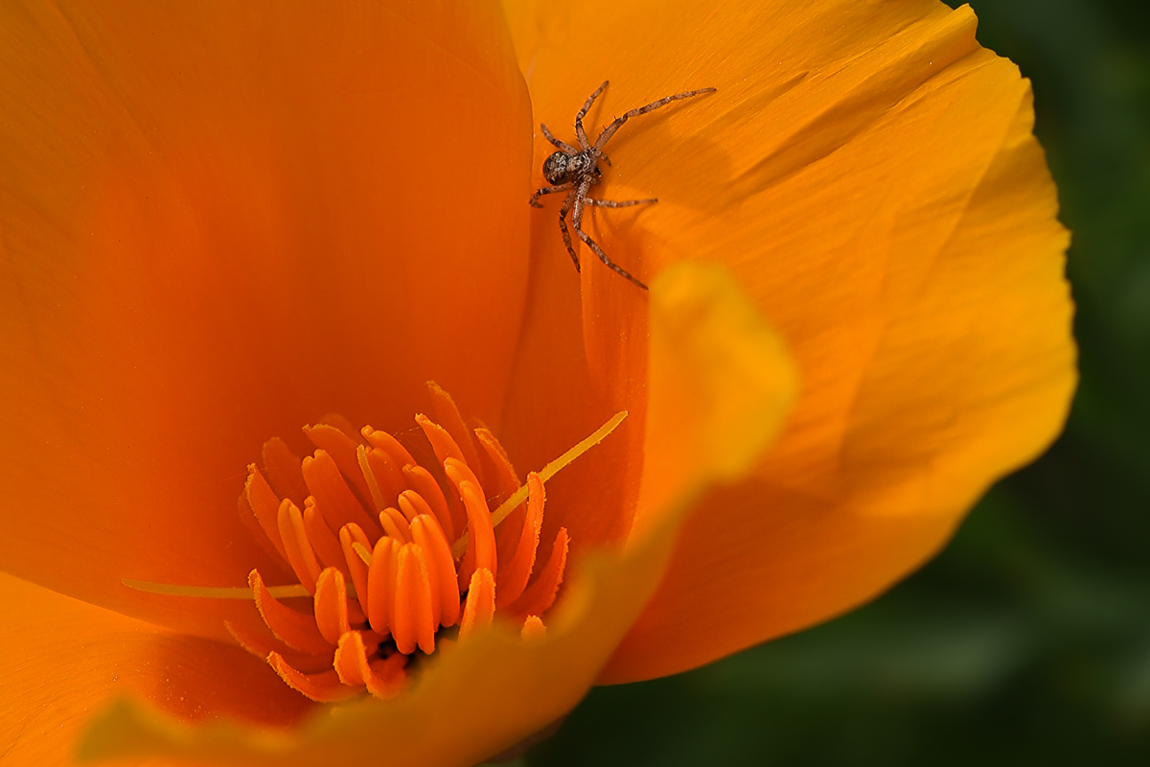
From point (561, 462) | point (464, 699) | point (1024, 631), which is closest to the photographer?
point (464, 699)

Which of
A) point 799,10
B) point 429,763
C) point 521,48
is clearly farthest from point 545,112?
point 429,763

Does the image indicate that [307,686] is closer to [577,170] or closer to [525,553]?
[525,553]

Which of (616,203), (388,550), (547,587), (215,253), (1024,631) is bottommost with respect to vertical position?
(1024,631)

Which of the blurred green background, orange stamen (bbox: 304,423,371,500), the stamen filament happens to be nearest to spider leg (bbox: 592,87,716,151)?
the stamen filament

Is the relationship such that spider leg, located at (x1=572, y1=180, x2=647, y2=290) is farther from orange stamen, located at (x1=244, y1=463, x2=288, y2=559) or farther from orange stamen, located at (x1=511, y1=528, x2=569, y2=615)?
orange stamen, located at (x1=244, y1=463, x2=288, y2=559)

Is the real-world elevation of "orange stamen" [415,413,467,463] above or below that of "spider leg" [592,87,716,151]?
below

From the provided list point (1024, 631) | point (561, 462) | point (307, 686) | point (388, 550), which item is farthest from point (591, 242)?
point (1024, 631)
